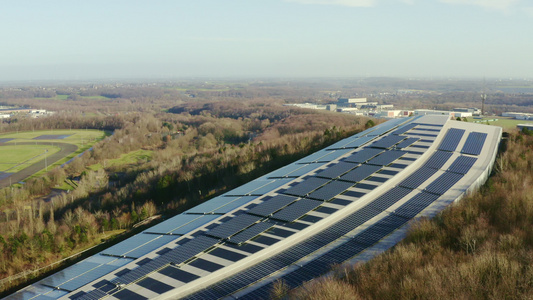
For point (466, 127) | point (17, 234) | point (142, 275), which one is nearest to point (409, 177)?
point (466, 127)

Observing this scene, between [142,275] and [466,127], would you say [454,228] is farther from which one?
[466,127]

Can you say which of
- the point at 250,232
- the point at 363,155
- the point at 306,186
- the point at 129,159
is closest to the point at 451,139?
the point at 363,155

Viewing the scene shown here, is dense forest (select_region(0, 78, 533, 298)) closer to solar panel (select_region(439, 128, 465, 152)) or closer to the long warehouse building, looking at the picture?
the long warehouse building

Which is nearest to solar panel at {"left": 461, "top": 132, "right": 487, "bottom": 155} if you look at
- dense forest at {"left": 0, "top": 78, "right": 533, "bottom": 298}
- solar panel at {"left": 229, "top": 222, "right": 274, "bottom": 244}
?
dense forest at {"left": 0, "top": 78, "right": 533, "bottom": 298}

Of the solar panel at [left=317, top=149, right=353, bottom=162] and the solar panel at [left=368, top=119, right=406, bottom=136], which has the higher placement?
the solar panel at [left=368, top=119, right=406, bottom=136]

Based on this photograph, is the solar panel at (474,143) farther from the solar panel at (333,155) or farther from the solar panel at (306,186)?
the solar panel at (306,186)

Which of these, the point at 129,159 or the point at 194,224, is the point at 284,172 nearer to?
the point at 194,224

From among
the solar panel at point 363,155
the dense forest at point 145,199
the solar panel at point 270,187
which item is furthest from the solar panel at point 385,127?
the solar panel at point 270,187
